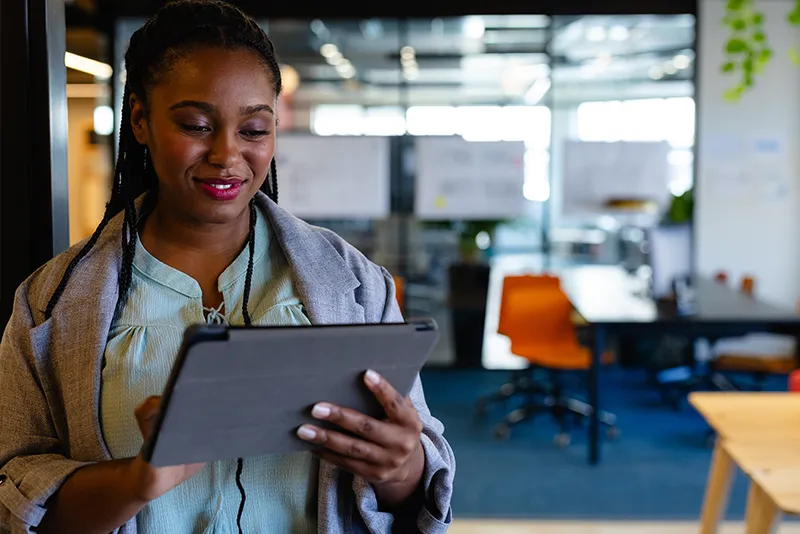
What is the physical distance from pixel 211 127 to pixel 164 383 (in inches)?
13.9

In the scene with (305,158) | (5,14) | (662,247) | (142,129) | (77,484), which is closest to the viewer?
(77,484)

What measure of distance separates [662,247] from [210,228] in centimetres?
448

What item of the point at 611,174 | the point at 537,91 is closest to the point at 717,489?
the point at 611,174

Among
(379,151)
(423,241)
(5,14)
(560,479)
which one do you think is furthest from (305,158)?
(5,14)

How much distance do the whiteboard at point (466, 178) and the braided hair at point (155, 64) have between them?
17.8ft

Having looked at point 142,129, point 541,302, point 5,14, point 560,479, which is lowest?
point 560,479

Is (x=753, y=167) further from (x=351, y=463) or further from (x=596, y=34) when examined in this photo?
(x=351, y=463)

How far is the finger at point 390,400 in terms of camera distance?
98 centimetres

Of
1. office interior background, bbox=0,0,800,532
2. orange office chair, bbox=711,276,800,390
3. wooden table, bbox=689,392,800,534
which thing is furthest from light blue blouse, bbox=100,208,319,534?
office interior background, bbox=0,0,800,532

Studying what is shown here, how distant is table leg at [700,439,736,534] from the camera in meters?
3.14

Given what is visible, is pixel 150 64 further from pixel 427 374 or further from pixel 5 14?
pixel 427 374

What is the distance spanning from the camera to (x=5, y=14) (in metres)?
1.40

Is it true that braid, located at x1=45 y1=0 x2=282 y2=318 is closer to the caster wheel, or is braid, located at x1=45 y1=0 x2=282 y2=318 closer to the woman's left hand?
the woman's left hand

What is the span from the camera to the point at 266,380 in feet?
3.08
